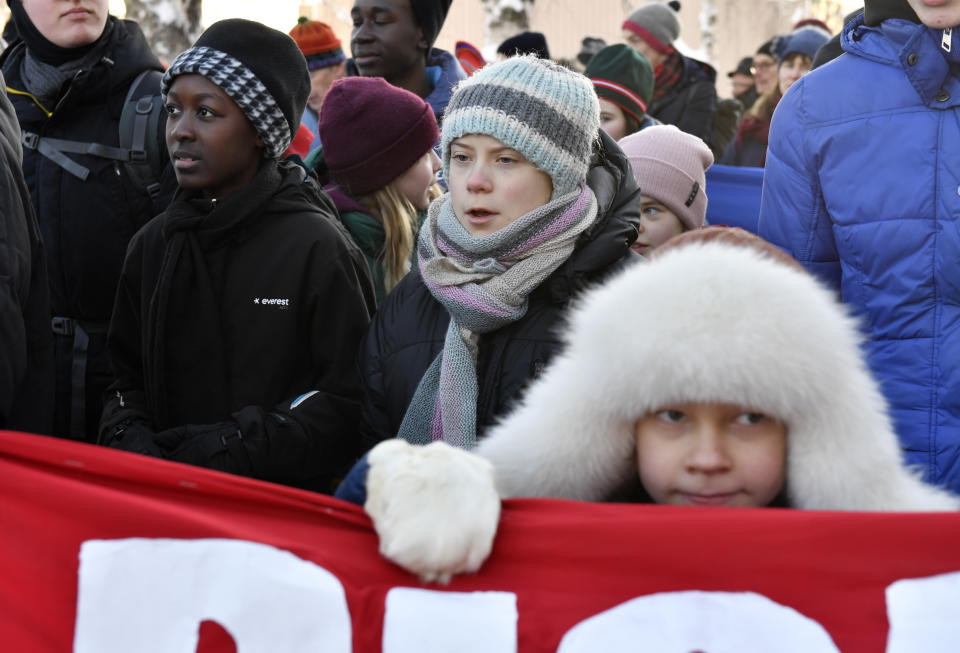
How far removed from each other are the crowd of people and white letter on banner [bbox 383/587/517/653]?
0.10m

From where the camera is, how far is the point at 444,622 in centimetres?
199

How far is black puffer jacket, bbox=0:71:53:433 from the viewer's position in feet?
9.71

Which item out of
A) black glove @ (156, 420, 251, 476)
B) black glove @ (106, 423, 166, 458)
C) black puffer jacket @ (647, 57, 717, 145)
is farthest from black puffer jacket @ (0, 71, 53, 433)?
black puffer jacket @ (647, 57, 717, 145)

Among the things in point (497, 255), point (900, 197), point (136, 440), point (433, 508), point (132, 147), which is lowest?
point (136, 440)

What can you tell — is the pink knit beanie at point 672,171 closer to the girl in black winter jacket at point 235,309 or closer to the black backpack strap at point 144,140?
the girl in black winter jacket at point 235,309

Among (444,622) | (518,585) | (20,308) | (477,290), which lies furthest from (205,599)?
(20,308)

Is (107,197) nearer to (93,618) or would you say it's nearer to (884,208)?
(93,618)

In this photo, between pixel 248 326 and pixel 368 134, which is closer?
pixel 248 326

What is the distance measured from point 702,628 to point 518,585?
0.31 meters

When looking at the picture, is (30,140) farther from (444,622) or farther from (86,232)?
(444,622)

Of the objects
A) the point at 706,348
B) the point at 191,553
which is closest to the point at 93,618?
the point at 191,553

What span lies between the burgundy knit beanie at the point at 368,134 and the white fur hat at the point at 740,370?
2.25 metres

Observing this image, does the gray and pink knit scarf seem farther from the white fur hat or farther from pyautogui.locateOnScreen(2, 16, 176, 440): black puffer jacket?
pyautogui.locateOnScreen(2, 16, 176, 440): black puffer jacket

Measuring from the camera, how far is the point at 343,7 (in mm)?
24250
